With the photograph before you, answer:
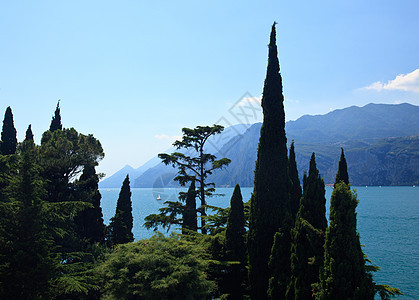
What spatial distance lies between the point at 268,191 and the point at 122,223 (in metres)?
18.6

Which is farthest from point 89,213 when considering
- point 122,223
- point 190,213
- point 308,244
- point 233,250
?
point 308,244

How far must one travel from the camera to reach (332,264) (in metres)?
9.46

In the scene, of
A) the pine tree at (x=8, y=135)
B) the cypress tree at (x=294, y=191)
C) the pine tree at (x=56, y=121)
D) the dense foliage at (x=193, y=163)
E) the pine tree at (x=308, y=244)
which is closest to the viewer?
the pine tree at (x=308, y=244)

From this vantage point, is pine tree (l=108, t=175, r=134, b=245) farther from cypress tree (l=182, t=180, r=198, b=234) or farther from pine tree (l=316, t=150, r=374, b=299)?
pine tree (l=316, t=150, r=374, b=299)

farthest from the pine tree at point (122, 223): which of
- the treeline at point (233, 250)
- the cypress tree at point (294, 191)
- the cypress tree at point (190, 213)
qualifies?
the cypress tree at point (294, 191)

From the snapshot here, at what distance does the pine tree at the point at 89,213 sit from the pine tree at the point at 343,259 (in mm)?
18321

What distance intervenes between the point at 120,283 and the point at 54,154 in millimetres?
13598

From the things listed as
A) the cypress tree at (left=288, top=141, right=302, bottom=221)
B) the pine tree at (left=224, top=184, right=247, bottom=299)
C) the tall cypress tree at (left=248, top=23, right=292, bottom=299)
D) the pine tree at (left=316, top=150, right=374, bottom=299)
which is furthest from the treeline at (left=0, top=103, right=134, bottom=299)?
the cypress tree at (left=288, top=141, right=302, bottom=221)

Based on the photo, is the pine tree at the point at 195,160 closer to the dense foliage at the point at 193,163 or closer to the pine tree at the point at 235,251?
the dense foliage at the point at 193,163

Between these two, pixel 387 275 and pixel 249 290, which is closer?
pixel 249 290

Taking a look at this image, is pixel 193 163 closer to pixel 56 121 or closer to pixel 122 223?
pixel 122 223

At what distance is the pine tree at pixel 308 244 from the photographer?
36.5 ft

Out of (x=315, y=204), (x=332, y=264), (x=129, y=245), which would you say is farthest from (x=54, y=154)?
(x=332, y=264)

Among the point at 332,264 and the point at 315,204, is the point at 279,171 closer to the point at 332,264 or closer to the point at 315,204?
the point at 315,204
